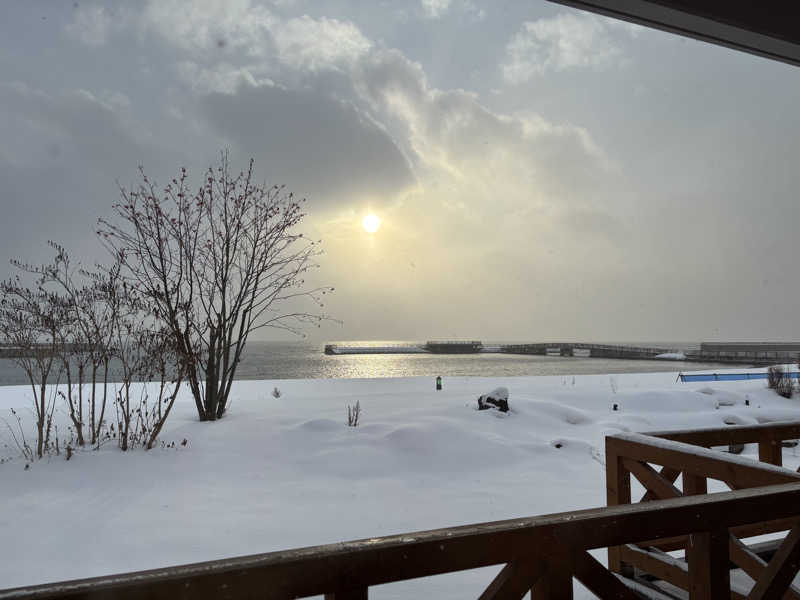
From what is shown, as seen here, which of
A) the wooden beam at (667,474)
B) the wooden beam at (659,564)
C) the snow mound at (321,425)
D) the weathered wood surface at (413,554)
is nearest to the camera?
the weathered wood surface at (413,554)

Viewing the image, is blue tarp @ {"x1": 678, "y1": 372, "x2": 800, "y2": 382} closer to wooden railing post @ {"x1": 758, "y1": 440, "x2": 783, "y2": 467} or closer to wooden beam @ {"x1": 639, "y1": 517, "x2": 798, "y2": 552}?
wooden railing post @ {"x1": 758, "y1": 440, "x2": 783, "y2": 467}

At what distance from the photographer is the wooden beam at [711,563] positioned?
158 centimetres

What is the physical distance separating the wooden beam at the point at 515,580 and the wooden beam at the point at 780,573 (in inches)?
36.9

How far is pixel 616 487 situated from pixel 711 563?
1.48 m

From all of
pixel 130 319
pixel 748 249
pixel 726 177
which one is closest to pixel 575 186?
pixel 748 249

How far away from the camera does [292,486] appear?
4848 millimetres

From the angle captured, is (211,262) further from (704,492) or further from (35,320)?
(704,492)

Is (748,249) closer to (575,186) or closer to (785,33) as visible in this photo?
(575,186)

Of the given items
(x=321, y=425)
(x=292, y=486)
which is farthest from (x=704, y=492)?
(x=321, y=425)

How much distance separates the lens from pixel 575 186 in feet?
42.5

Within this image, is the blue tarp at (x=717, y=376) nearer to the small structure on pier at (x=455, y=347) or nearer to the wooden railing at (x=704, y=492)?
the wooden railing at (x=704, y=492)

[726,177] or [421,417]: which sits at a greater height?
[726,177]

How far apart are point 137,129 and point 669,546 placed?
1092cm

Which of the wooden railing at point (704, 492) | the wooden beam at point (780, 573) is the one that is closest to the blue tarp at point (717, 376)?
the wooden railing at point (704, 492)
